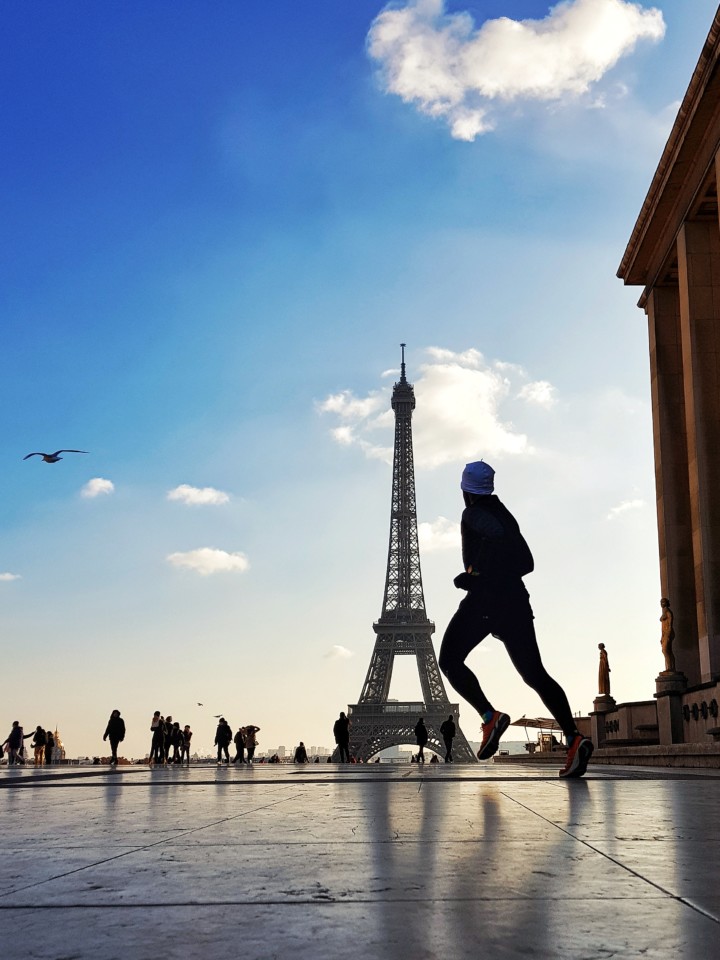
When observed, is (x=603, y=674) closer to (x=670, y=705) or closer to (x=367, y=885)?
(x=670, y=705)

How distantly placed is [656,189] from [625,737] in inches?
716

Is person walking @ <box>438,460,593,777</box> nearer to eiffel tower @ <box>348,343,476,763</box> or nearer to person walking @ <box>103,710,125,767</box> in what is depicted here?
person walking @ <box>103,710,125,767</box>

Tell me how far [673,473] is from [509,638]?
2843cm

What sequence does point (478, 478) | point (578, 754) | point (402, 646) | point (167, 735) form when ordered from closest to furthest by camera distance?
point (578, 754), point (478, 478), point (167, 735), point (402, 646)

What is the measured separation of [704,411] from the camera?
107ft

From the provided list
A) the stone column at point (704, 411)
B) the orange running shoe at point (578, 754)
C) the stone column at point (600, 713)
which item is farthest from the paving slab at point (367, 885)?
the stone column at point (600, 713)

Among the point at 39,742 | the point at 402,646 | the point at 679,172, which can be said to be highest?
the point at 679,172

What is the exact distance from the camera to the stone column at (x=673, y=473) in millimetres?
36344

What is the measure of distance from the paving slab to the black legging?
16.7ft

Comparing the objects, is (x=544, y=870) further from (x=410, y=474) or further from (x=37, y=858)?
(x=410, y=474)

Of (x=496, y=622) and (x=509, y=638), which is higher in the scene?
(x=496, y=622)

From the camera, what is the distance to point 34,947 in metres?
2.53

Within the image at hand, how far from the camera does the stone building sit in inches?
1203

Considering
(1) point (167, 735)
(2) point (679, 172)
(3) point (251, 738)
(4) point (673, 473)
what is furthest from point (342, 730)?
(2) point (679, 172)
